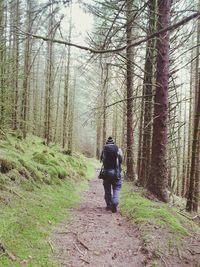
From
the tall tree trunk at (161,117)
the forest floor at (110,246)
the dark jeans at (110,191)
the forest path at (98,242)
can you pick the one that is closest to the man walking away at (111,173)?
the dark jeans at (110,191)

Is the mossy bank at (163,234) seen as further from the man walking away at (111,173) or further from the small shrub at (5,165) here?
the small shrub at (5,165)

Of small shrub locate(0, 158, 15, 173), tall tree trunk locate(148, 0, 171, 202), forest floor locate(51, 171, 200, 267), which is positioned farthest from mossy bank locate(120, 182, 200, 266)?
small shrub locate(0, 158, 15, 173)

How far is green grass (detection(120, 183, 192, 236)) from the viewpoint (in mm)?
6607

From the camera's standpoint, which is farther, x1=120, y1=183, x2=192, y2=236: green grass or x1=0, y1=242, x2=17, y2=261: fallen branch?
x1=120, y1=183, x2=192, y2=236: green grass

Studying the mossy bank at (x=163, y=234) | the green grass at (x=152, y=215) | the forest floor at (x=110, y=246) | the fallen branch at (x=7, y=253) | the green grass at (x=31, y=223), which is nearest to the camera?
the fallen branch at (x=7, y=253)

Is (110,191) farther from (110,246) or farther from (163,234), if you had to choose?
(110,246)

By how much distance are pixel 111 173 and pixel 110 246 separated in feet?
10.0

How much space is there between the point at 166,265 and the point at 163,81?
4.86 meters

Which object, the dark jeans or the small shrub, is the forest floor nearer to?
the dark jeans

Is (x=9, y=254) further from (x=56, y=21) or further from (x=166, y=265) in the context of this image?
(x=56, y=21)

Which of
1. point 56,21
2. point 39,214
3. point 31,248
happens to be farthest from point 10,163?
point 56,21

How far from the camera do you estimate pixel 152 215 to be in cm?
711

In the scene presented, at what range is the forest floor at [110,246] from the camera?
201 inches

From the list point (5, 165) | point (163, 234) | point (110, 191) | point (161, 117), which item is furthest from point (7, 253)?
point (161, 117)
